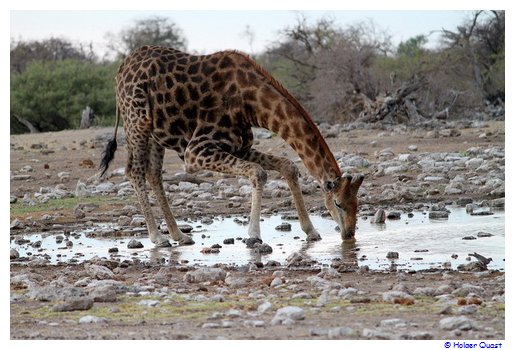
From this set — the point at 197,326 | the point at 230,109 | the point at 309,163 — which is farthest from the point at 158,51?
the point at 197,326

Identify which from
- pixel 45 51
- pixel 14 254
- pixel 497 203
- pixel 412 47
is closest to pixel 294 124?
pixel 14 254

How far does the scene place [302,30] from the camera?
32.9 meters

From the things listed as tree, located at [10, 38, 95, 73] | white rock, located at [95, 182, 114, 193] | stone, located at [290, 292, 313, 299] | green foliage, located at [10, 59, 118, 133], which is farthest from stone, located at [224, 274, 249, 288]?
tree, located at [10, 38, 95, 73]

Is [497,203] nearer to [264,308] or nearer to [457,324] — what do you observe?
[264,308]

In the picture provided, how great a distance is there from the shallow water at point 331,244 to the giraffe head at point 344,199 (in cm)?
17

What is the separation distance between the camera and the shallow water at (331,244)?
27.6 ft

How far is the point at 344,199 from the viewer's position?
9102 millimetres

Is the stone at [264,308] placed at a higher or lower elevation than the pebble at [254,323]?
higher

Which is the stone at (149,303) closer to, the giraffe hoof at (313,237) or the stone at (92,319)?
the stone at (92,319)

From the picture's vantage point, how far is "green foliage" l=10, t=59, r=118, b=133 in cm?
2978

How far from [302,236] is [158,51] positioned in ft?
7.97

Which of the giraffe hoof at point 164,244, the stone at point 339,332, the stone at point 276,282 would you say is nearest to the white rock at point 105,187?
the giraffe hoof at point 164,244

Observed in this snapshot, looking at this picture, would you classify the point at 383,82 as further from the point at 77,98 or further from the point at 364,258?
the point at 364,258

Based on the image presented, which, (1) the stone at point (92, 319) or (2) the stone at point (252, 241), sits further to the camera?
(2) the stone at point (252, 241)
